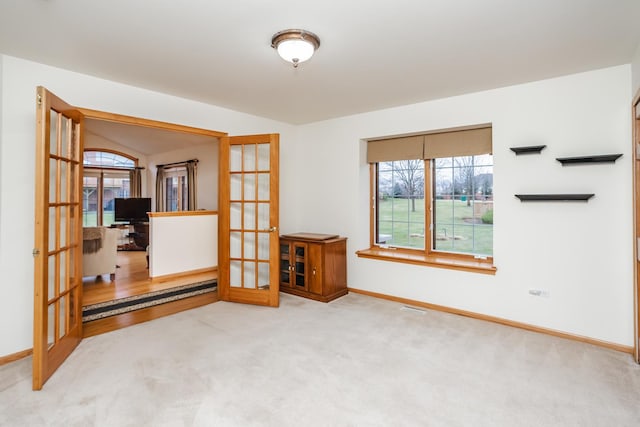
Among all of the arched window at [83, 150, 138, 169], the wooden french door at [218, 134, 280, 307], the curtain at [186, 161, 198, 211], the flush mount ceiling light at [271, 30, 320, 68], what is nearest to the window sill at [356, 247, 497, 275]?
the wooden french door at [218, 134, 280, 307]

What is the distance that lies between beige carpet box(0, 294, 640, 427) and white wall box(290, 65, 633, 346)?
1.04ft

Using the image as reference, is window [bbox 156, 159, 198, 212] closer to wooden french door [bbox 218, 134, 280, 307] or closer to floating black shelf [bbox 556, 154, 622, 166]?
wooden french door [bbox 218, 134, 280, 307]

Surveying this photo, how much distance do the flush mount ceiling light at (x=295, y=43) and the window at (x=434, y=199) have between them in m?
2.24

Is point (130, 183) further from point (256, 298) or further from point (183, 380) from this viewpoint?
point (183, 380)

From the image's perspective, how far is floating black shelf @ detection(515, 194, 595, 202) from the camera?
9.68 feet

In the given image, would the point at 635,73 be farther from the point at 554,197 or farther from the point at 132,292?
the point at 132,292

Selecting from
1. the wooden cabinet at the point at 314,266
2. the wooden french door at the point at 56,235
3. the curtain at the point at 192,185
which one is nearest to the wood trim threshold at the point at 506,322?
the wooden cabinet at the point at 314,266

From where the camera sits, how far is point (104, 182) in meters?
8.59

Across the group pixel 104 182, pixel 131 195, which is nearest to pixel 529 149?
pixel 131 195

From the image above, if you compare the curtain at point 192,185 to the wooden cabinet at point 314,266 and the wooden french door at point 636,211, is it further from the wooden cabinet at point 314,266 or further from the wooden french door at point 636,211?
the wooden french door at point 636,211

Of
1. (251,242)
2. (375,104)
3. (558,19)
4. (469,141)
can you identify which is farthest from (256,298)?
(558,19)

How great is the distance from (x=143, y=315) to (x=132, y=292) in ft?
2.57

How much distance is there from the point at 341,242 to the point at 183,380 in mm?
2622

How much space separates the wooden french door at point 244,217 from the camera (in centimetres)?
420
